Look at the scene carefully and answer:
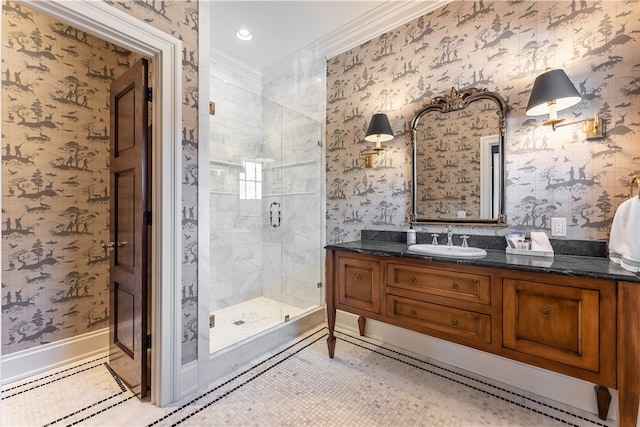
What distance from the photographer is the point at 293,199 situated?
3209mm

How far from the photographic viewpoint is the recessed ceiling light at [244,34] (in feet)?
9.05

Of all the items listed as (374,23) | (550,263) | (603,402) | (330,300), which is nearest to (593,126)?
(550,263)

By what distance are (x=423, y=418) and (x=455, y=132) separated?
191cm

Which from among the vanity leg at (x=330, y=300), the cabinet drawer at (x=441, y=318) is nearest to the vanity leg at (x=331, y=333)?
the vanity leg at (x=330, y=300)

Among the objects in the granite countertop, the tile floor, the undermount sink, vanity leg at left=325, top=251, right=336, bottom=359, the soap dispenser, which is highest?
the soap dispenser

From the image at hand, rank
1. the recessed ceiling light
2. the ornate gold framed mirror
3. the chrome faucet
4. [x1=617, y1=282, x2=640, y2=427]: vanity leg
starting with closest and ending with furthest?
[x1=617, y1=282, x2=640, y2=427]: vanity leg
the ornate gold framed mirror
the chrome faucet
the recessed ceiling light

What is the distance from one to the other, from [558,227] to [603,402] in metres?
0.97

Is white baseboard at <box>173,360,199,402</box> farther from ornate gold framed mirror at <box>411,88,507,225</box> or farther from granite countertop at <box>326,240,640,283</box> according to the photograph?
ornate gold framed mirror at <box>411,88,507,225</box>

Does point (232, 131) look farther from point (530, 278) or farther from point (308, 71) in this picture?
point (530, 278)

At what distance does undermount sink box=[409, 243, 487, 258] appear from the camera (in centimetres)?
180

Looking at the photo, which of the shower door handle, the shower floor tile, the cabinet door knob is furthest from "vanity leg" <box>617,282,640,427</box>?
the shower door handle

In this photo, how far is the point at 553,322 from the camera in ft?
4.64

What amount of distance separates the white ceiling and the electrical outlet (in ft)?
5.90

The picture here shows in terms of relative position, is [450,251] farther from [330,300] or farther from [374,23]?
[374,23]
